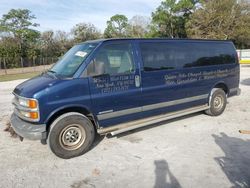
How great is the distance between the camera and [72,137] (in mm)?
4688

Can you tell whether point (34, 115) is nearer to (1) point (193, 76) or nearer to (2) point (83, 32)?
(1) point (193, 76)

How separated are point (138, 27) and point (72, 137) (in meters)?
59.4

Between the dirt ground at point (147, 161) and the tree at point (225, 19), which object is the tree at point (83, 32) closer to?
the tree at point (225, 19)

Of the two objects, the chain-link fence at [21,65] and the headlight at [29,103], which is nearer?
the headlight at [29,103]

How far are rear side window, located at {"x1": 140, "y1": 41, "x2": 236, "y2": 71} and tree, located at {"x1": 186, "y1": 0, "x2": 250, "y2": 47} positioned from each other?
2910 centimetres

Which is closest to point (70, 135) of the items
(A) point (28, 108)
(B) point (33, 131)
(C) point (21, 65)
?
(B) point (33, 131)

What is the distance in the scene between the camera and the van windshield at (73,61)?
15.5 feet

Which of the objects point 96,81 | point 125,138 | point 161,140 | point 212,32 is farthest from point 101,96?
point 212,32

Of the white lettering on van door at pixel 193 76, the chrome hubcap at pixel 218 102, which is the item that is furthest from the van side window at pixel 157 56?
the chrome hubcap at pixel 218 102

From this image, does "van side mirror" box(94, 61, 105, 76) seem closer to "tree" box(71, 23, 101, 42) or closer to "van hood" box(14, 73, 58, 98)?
"van hood" box(14, 73, 58, 98)

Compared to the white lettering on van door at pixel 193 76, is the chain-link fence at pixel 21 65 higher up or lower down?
higher up

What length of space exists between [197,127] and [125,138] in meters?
1.91

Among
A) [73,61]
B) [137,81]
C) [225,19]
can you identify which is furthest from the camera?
[225,19]

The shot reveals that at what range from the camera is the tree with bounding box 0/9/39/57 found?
41450mm
